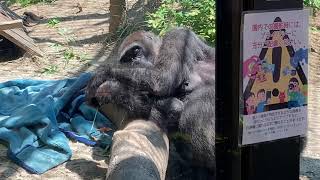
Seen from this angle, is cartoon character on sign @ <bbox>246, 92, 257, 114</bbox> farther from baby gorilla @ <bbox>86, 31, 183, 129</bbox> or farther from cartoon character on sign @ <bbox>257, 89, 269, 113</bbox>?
baby gorilla @ <bbox>86, 31, 183, 129</bbox>

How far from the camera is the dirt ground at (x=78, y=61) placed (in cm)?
399

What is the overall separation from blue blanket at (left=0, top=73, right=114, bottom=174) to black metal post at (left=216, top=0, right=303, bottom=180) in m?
2.37

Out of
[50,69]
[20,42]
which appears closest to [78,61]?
[50,69]

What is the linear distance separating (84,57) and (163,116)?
10.8 feet

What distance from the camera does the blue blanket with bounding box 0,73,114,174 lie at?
407 centimetres

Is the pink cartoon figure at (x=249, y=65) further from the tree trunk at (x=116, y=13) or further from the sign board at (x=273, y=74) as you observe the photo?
the tree trunk at (x=116, y=13)

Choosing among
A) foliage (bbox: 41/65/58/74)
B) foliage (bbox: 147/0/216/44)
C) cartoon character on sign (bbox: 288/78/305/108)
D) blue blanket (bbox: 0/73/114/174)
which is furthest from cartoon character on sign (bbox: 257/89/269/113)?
foliage (bbox: 41/65/58/74)

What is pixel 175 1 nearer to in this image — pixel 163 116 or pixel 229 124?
pixel 163 116

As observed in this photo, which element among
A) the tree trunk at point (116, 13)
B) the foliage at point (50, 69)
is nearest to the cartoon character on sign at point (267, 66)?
the foliage at point (50, 69)

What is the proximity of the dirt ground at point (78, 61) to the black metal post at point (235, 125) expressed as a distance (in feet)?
7.10

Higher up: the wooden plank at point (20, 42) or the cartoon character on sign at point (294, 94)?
the cartoon character on sign at point (294, 94)

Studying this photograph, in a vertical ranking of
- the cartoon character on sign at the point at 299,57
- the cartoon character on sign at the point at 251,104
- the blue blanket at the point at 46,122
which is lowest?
the blue blanket at the point at 46,122

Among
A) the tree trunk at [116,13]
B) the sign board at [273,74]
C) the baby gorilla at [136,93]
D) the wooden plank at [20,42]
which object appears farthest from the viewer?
the tree trunk at [116,13]

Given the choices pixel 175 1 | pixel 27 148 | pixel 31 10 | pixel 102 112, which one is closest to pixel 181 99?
pixel 102 112
